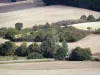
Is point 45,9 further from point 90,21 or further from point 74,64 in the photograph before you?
point 74,64

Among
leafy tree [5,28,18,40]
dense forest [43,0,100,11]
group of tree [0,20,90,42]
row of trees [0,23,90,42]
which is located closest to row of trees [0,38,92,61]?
row of trees [0,23,90,42]

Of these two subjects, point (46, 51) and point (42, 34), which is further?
point (42, 34)

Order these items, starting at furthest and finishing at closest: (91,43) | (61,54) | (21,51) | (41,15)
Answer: (41,15)
(91,43)
(21,51)
(61,54)

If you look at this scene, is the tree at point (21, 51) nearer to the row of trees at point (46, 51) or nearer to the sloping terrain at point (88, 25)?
the row of trees at point (46, 51)

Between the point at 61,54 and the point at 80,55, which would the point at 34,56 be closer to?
the point at 61,54

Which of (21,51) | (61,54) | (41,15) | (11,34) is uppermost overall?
(61,54)

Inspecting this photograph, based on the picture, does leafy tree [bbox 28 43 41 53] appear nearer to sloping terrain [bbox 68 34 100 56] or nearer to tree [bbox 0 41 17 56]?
tree [bbox 0 41 17 56]

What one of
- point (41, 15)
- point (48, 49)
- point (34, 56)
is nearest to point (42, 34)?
point (48, 49)

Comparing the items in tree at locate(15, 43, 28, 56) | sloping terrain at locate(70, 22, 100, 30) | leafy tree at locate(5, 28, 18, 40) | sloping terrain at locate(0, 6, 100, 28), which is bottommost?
sloping terrain at locate(0, 6, 100, 28)

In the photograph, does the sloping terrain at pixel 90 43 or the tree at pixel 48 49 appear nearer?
the tree at pixel 48 49

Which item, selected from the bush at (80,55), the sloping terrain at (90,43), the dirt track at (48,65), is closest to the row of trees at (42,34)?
the sloping terrain at (90,43)
